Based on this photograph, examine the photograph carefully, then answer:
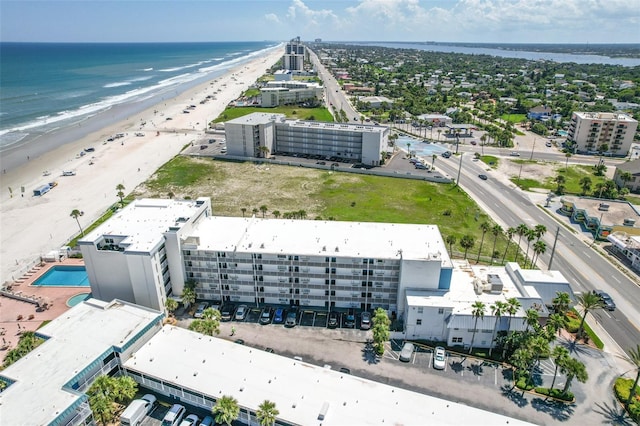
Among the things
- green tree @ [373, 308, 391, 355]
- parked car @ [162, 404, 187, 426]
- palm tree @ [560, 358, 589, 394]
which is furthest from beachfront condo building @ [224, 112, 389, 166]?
parked car @ [162, 404, 187, 426]

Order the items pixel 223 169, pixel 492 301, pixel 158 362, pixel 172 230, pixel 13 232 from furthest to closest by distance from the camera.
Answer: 1. pixel 223 169
2. pixel 13 232
3. pixel 172 230
4. pixel 492 301
5. pixel 158 362

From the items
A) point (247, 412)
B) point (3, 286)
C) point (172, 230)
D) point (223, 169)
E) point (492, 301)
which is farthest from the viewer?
point (223, 169)

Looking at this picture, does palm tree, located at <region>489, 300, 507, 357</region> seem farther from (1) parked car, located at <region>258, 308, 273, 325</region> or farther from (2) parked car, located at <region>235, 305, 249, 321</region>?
(2) parked car, located at <region>235, 305, 249, 321</region>

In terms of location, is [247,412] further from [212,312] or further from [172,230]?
[172,230]

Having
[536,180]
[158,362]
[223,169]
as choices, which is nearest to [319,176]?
[223,169]

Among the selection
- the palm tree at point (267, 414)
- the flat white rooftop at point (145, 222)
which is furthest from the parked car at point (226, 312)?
the palm tree at point (267, 414)

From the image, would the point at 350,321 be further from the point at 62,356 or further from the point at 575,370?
the point at 62,356

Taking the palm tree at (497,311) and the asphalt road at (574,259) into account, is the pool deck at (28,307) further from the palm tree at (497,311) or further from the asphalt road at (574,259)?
the asphalt road at (574,259)

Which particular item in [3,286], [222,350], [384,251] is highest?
[384,251]
